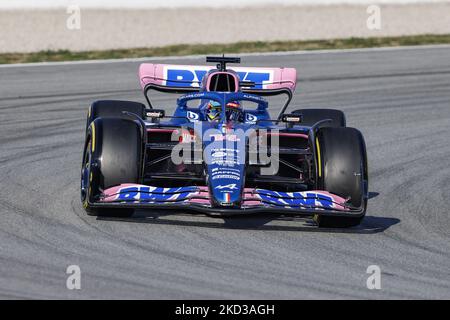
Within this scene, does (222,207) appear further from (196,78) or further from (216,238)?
(196,78)

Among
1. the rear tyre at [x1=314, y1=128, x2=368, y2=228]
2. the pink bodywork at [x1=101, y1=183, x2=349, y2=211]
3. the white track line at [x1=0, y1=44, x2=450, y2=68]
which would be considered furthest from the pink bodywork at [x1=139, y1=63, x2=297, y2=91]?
the white track line at [x1=0, y1=44, x2=450, y2=68]

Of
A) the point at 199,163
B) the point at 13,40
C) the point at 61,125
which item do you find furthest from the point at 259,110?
the point at 13,40

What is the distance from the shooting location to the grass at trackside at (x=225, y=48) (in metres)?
23.9

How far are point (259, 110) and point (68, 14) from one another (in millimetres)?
12942

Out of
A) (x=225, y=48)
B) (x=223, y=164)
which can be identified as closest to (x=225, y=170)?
Result: (x=223, y=164)

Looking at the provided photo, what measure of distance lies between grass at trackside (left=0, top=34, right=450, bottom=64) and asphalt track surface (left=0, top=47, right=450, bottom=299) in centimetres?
518

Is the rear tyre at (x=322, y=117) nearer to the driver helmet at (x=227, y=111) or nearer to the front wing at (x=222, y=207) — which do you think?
the driver helmet at (x=227, y=111)

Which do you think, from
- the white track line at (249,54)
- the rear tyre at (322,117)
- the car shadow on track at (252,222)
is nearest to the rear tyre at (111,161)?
the car shadow on track at (252,222)

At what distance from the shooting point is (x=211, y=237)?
11.0 metres

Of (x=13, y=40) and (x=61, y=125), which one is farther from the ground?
(x=13, y=40)

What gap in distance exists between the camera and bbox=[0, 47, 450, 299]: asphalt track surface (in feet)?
30.5

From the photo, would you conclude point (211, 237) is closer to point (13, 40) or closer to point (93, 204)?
point (93, 204)

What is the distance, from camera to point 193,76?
1449 cm

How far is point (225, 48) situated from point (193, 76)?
10.5m
